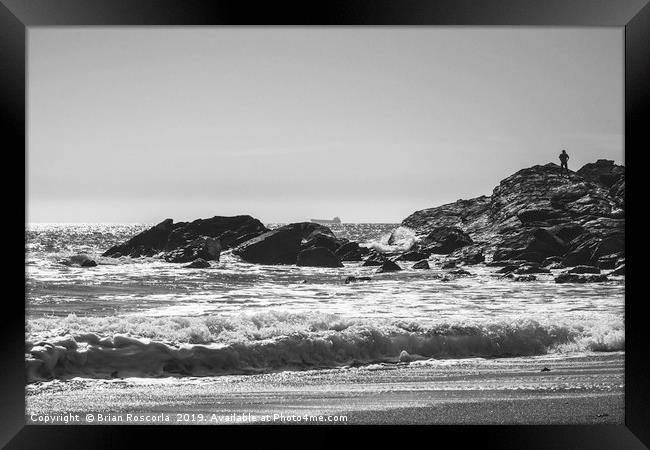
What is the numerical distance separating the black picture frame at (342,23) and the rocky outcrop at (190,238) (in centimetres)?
107

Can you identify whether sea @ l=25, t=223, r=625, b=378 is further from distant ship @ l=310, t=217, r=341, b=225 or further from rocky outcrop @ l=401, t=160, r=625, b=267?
rocky outcrop @ l=401, t=160, r=625, b=267

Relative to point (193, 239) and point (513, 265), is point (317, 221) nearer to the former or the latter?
point (193, 239)

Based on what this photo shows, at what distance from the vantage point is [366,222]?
4293 millimetres

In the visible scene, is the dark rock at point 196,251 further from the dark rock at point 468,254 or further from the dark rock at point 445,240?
the dark rock at point 468,254

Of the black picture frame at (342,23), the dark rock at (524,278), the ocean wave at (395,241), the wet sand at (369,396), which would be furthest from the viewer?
the dark rock at (524,278)

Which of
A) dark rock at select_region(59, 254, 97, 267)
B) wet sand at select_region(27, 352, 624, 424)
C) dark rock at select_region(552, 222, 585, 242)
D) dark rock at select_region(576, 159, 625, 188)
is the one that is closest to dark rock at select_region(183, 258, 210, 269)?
dark rock at select_region(59, 254, 97, 267)

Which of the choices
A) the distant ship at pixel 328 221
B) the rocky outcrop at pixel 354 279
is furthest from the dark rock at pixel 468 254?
the distant ship at pixel 328 221

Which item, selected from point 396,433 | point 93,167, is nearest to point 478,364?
point 396,433

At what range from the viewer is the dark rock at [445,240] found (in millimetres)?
4359

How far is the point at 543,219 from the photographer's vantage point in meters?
4.52

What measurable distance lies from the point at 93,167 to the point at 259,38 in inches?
54.9

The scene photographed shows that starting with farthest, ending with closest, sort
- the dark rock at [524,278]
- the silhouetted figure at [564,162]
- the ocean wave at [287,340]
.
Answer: the dark rock at [524,278] → the silhouetted figure at [564,162] → the ocean wave at [287,340]

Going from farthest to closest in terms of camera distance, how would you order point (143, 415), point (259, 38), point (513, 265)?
point (513, 265)
point (259, 38)
point (143, 415)

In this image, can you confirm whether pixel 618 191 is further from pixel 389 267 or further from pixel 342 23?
pixel 342 23
